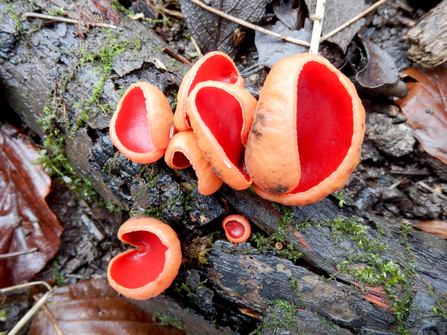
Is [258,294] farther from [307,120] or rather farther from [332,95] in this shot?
[332,95]

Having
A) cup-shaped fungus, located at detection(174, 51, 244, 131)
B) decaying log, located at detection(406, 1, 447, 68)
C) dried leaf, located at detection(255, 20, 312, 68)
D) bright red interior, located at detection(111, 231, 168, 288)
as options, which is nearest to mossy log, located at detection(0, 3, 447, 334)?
bright red interior, located at detection(111, 231, 168, 288)

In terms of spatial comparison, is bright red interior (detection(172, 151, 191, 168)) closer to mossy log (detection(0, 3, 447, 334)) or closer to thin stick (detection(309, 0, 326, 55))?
mossy log (detection(0, 3, 447, 334))

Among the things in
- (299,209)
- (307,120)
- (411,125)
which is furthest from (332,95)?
(411,125)

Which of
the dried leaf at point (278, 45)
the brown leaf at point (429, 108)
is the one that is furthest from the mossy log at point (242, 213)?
the brown leaf at point (429, 108)

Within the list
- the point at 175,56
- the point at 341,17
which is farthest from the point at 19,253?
the point at 341,17

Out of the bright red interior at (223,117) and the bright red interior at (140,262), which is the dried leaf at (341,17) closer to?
the bright red interior at (223,117)

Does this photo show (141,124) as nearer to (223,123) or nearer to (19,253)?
(223,123)

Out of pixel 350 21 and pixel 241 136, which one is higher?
pixel 350 21
